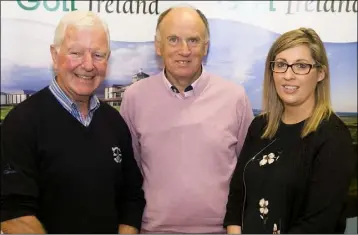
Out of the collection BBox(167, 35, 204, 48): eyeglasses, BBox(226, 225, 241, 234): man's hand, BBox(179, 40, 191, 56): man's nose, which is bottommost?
BBox(226, 225, 241, 234): man's hand

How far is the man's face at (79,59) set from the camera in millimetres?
1983

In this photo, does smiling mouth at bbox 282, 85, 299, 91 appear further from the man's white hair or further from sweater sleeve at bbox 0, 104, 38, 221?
sweater sleeve at bbox 0, 104, 38, 221

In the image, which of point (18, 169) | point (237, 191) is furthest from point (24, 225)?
point (237, 191)

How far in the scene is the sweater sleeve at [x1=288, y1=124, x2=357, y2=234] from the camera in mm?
1752

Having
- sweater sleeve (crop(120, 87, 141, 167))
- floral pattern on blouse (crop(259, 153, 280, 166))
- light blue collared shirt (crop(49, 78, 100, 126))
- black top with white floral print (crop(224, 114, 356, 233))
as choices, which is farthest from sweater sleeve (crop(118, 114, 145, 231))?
floral pattern on blouse (crop(259, 153, 280, 166))

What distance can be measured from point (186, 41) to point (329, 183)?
0.96 m

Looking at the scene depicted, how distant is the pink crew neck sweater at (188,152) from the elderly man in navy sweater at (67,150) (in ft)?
0.67

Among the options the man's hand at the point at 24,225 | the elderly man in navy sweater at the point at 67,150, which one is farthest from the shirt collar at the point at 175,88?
the man's hand at the point at 24,225

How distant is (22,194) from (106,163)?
1.24 ft

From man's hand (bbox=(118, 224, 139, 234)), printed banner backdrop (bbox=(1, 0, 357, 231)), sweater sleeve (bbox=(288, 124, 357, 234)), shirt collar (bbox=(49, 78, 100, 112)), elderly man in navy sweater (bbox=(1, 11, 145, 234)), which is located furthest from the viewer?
printed banner backdrop (bbox=(1, 0, 357, 231))

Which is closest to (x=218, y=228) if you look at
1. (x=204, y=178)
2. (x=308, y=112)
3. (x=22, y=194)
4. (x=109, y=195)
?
(x=204, y=178)

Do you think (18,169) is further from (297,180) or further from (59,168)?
(297,180)

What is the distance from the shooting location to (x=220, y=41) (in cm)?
263

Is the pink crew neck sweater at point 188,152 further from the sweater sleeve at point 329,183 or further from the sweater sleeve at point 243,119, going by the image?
the sweater sleeve at point 329,183
